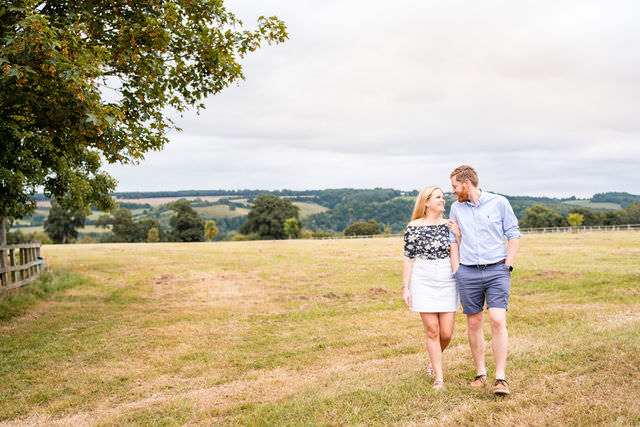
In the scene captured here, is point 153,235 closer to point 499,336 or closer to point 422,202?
point 422,202

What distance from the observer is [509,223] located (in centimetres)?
580

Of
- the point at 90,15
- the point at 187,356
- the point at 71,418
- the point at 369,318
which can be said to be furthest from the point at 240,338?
the point at 90,15

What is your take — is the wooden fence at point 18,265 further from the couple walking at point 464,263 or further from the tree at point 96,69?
the couple walking at point 464,263

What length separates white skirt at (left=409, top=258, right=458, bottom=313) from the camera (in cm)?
617

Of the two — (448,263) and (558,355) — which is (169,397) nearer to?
(448,263)

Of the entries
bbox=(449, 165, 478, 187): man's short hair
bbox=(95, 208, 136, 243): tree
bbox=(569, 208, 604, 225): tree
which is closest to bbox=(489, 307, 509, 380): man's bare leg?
bbox=(449, 165, 478, 187): man's short hair

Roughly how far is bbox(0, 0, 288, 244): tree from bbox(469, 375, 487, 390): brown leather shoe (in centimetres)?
784

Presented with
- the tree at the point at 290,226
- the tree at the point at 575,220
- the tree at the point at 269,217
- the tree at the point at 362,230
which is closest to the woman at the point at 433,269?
the tree at the point at 290,226

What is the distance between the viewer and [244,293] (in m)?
18.9

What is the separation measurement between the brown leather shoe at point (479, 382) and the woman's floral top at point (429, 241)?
69.7 inches

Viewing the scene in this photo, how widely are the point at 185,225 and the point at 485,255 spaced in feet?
334

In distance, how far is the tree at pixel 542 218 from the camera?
11644 centimetres

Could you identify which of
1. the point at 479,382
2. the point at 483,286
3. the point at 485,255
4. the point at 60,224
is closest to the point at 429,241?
the point at 485,255

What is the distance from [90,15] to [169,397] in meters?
8.71
